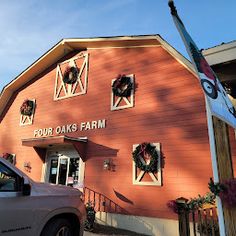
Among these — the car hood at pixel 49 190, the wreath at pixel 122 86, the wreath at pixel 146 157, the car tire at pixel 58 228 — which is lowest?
the car tire at pixel 58 228

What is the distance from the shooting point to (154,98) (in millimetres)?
10602

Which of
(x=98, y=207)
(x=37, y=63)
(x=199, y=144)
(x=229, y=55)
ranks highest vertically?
(x=37, y=63)

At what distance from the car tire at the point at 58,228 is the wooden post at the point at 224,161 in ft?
9.04

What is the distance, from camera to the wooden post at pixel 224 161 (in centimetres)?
470

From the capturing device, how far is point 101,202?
10969mm

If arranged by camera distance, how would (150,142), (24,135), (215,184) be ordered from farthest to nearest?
(24,135)
(150,142)
(215,184)

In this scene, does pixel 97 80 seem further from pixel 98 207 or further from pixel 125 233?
pixel 125 233

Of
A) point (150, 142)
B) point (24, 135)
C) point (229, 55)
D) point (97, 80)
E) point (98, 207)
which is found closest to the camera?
point (229, 55)

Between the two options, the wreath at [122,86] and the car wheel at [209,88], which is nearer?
the car wheel at [209,88]

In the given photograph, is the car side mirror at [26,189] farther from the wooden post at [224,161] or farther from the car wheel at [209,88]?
the wooden post at [224,161]

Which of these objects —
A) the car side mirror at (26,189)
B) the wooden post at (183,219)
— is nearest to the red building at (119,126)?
the wooden post at (183,219)

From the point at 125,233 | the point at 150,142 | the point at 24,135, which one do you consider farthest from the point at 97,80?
the point at 125,233

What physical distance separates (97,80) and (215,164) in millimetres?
8761

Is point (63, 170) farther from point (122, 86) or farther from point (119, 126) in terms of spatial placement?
point (122, 86)
